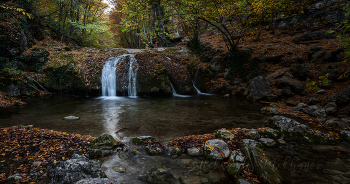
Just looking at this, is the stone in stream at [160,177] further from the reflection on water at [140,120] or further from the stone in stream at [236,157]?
the reflection on water at [140,120]

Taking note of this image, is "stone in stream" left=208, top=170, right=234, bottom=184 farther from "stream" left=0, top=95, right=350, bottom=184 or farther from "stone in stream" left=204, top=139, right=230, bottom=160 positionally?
"stone in stream" left=204, top=139, right=230, bottom=160

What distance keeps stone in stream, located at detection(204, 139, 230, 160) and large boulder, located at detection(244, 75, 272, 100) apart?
6998mm

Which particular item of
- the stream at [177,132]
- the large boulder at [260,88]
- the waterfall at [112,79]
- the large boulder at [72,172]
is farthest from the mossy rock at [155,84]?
the large boulder at [72,172]

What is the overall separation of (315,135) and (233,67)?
893 centimetres

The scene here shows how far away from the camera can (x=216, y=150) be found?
3461 millimetres

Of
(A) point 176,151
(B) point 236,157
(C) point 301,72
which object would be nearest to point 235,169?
(B) point 236,157

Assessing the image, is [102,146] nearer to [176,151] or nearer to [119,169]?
[119,169]

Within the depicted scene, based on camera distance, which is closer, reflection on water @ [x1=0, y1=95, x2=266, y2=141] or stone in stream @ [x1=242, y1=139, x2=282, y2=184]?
stone in stream @ [x1=242, y1=139, x2=282, y2=184]

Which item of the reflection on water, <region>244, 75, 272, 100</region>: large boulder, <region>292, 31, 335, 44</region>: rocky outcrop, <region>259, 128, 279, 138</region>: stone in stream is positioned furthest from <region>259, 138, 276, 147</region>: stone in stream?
<region>292, 31, 335, 44</region>: rocky outcrop

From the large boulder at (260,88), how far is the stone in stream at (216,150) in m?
7.00

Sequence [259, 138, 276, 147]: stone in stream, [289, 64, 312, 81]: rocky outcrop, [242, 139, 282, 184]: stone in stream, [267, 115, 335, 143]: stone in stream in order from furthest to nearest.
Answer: [289, 64, 312, 81]: rocky outcrop < [267, 115, 335, 143]: stone in stream < [259, 138, 276, 147]: stone in stream < [242, 139, 282, 184]: stone in stream

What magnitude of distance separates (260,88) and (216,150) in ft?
25.4

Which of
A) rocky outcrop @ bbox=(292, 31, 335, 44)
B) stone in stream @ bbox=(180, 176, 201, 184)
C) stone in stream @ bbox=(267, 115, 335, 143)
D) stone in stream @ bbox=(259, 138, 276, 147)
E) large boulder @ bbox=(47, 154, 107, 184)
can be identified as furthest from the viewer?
rocky outcrop @ bbox=(292, 31, 335, 44)

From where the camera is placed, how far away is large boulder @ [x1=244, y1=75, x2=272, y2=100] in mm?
9281
